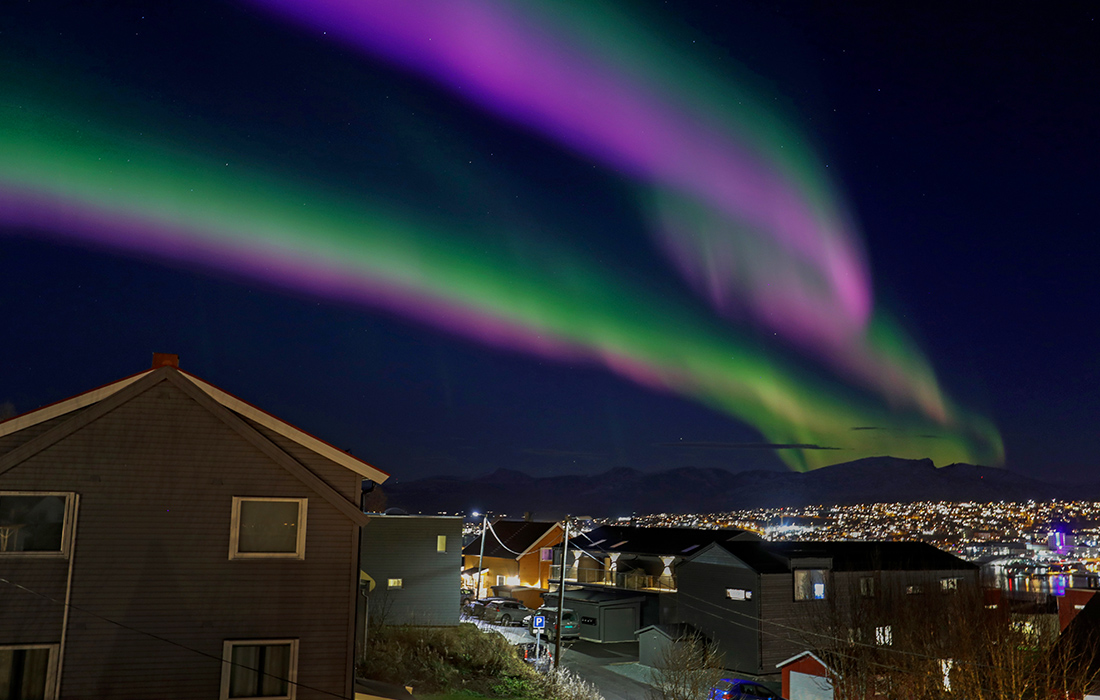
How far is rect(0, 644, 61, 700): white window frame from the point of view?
61.4 feet

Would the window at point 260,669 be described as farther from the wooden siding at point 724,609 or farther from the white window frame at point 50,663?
the wooden siding at point 724,609

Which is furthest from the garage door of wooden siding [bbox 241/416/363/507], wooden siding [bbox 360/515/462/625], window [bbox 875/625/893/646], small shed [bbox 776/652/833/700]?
wooden siding [bbox 241/416/363/507]

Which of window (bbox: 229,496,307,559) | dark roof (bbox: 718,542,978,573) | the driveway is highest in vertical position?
window (bbox: 229,496,307,559)

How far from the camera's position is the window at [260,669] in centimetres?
2012

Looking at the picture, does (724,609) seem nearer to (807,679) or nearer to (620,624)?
(620,624)

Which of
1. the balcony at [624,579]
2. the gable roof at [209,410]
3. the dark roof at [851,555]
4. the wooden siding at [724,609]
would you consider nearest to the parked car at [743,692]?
the wooden siding at [724,609]

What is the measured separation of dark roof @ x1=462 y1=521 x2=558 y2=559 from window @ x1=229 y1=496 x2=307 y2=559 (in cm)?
5661

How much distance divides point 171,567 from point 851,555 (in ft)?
166

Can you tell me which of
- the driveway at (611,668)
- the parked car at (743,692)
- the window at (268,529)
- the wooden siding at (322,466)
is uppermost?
the wooden siding at (322,466)

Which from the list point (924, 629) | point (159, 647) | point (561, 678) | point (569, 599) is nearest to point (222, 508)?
point (159, 647)

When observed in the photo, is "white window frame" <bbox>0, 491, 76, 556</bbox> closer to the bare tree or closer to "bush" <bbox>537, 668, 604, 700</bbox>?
"bush" <bbox>537, 668, 604, 700</bbox>

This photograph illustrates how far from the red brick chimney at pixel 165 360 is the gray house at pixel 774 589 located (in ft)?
127

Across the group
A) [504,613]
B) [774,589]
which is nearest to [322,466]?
[774,589]

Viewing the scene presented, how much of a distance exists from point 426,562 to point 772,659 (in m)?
23.2
